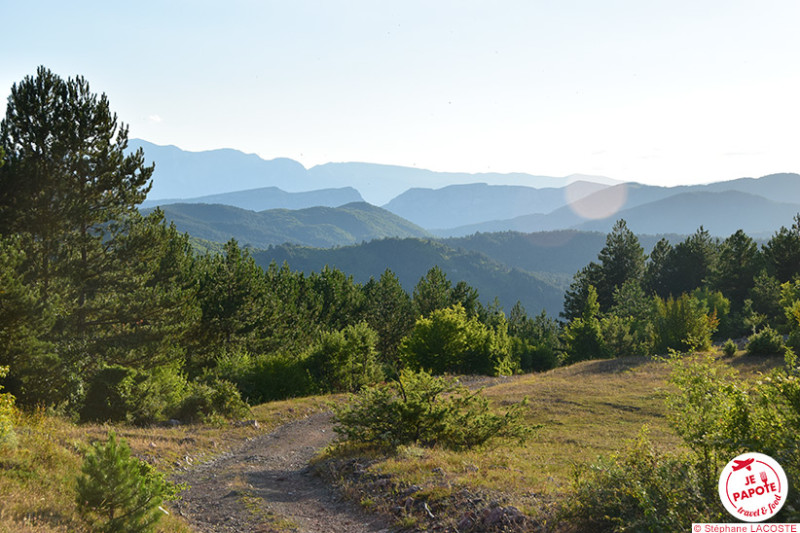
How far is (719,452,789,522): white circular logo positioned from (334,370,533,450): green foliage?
27.8ft

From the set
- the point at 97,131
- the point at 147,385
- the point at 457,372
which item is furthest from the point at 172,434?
the point at 457,372

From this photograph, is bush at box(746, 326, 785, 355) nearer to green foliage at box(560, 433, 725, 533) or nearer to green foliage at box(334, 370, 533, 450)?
green foliage at box(334, 370, 533, 450)

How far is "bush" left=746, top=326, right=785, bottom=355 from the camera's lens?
33812 mm

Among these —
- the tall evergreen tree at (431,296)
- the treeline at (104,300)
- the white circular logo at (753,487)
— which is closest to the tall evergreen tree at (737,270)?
the tall evergreen tree at (431,296)

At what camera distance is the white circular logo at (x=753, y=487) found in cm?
643

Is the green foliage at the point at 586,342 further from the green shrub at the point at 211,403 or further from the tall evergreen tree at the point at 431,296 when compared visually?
the green shrub at the point at 211,403

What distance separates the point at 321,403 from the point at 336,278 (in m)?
42.4

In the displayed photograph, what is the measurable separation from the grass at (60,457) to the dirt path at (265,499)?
3.45 ft

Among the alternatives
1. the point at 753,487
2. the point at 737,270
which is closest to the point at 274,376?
the point at 753,487

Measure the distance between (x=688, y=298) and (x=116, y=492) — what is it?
47738 millimetres

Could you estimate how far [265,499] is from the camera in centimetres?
1236

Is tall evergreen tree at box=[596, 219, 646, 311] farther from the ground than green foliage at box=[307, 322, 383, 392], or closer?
farther from the ground

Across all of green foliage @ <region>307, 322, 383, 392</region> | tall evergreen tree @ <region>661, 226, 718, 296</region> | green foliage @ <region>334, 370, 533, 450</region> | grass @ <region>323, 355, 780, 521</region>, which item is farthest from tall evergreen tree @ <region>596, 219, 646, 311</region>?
green foliage @ <region>334, 370, 533, 450</region>

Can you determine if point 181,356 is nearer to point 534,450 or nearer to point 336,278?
point 534,450
